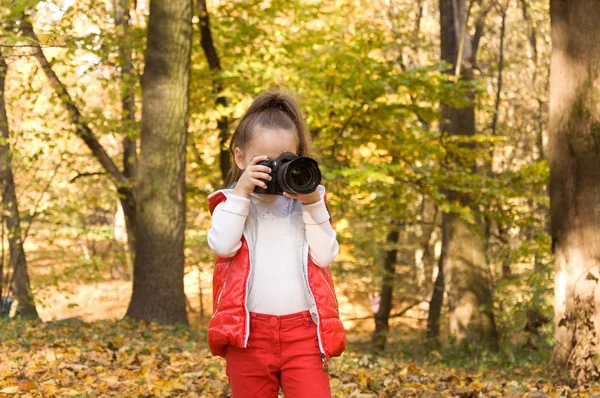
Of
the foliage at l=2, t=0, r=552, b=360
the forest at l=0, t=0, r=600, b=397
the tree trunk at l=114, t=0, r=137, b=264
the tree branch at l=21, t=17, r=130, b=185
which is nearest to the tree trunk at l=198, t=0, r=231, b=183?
the forest at l=0, t=0, r=600, b=397

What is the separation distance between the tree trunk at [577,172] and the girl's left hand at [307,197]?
4.73 meters

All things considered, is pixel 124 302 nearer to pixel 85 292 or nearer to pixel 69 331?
pixel 85 292

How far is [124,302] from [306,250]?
2753cm

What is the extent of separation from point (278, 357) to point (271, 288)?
26cm

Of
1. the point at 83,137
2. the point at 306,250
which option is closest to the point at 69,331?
the point at 83,137

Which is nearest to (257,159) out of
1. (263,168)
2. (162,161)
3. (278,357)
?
(263,168)

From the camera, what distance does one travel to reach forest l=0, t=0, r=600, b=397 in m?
6.53

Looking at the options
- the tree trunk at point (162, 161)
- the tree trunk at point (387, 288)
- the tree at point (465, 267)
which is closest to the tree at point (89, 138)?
the tree trunk at point (162, 161)

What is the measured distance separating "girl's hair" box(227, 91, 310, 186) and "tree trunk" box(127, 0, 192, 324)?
657cm

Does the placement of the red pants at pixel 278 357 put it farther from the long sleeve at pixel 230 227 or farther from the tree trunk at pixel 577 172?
the tree trunk at pixel 577 172

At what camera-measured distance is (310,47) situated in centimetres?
1427

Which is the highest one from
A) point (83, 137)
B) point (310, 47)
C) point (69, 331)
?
point (310, 47)

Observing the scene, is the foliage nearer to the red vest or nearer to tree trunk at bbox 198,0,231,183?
tree trunk at bbox 198,0,231,183

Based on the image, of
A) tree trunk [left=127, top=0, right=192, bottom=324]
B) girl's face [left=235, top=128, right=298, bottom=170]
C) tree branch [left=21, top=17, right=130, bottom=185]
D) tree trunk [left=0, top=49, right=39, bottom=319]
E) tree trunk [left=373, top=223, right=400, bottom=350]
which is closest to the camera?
girl's face [left=235, top=128, right=298, bottom=170]
